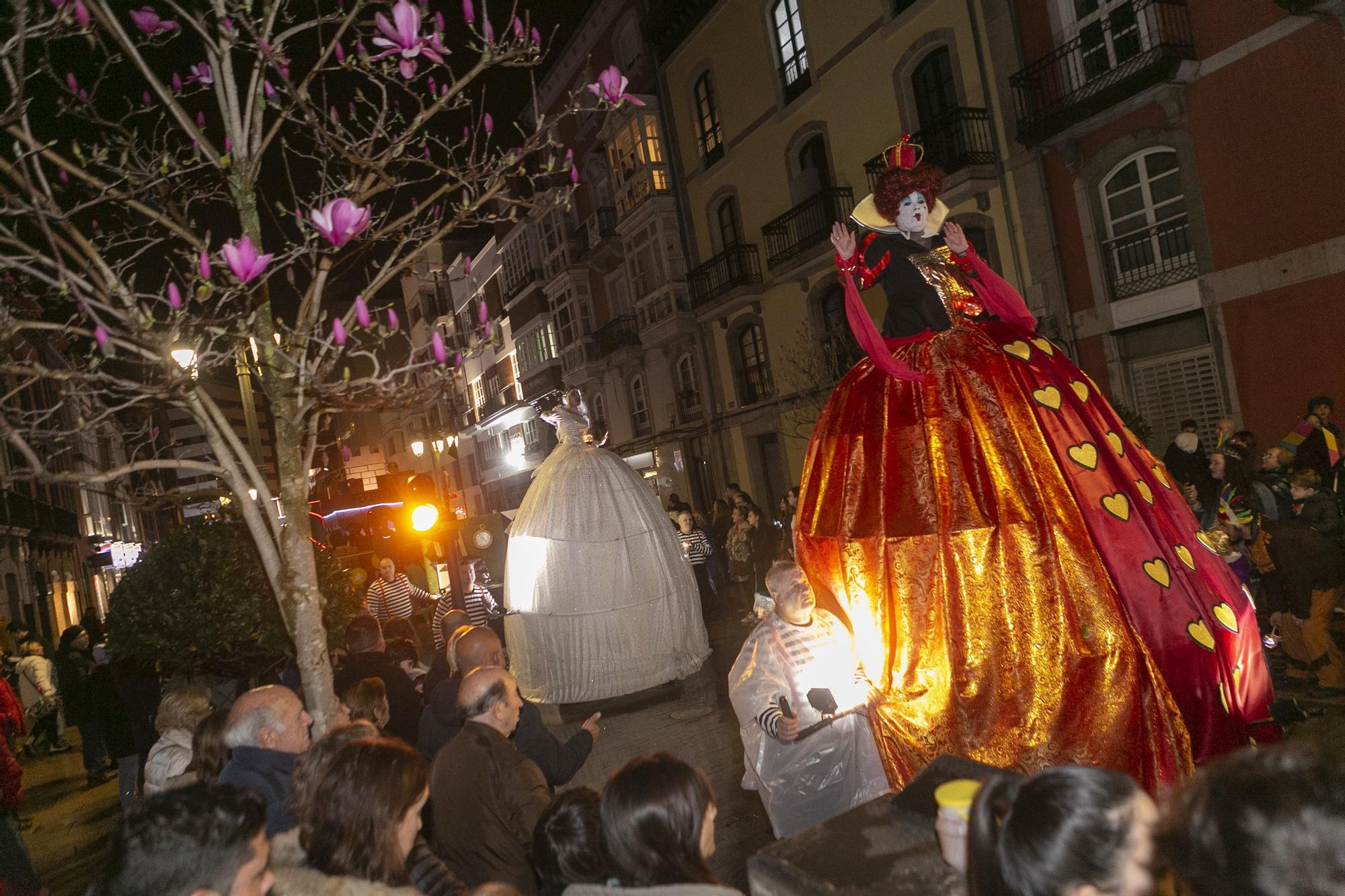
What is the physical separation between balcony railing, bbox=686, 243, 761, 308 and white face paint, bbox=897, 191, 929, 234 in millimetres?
18410

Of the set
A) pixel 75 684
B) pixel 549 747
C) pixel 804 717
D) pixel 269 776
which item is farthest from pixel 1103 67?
pixel 75 684

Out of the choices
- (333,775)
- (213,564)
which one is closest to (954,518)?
(333,775)

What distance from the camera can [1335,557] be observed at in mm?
6672

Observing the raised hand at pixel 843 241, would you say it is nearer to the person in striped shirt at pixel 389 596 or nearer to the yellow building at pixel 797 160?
the person in striped shirt at pixel 389 596

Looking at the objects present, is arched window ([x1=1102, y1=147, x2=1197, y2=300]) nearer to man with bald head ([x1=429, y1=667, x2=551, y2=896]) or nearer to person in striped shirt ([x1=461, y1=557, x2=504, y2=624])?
person in striped shirt ([x1=461, y1=557, x2=504, y2=624])

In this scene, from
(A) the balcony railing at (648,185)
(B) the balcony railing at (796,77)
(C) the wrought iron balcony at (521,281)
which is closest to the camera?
(B) the balcony railing at (796,77)

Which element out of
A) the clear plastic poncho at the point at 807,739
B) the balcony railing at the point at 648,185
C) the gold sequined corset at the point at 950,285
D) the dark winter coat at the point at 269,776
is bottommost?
the clear plastic poncho at the point at 807,739

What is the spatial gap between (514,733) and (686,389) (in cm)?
2344

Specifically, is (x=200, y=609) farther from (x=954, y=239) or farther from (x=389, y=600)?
(x=954, y=239)

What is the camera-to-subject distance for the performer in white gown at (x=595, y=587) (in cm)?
777

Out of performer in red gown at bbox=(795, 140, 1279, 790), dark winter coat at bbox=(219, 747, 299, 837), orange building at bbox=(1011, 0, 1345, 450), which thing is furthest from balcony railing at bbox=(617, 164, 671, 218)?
dark winter coat at bbox=(219, 747, 299, 837)

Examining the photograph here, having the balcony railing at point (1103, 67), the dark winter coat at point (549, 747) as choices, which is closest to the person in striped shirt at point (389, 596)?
the dark winter coat at point (549, 747)

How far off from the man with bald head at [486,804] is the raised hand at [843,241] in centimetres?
279

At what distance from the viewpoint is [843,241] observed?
4.57 meters
